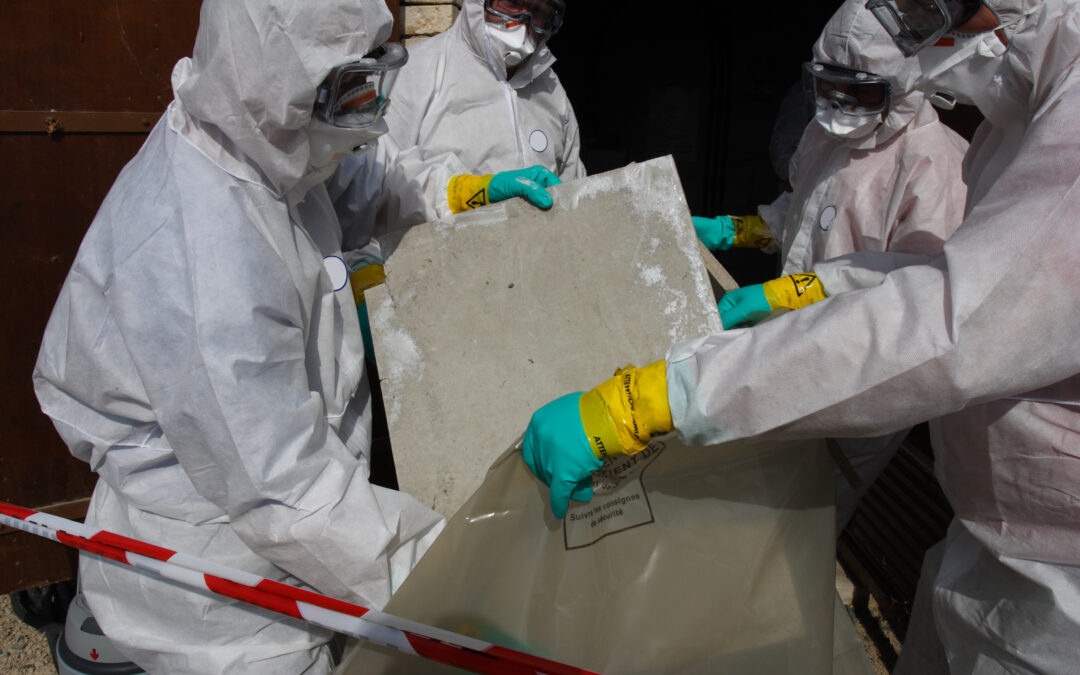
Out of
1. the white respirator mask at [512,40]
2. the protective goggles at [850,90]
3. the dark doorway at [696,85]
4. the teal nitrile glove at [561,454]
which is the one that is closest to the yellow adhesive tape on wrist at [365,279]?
the teal nitrile glove at [561,454]

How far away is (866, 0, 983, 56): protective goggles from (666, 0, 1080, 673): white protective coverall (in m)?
0.15

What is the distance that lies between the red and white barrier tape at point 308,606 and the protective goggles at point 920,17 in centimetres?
149

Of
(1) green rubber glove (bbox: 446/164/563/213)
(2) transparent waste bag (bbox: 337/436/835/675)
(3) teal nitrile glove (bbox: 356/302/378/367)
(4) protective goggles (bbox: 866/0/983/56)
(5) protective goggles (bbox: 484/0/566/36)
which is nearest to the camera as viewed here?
(2) transparent waste bag (bbox: 337/436/835/675)

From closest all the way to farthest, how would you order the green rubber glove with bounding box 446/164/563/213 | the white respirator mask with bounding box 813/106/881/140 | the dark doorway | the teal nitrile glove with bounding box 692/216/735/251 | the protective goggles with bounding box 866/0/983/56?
the protective goggles with bounding box 866/0/983/56
the green rubber glove with bounding box 446/164/563/213
the white respirator mask with bounding box 813/106/881/140
the teal nitrile glove with bounding box 692/216/735/251
the dark doorway

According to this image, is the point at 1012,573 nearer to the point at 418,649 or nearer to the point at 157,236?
the point at 418,649

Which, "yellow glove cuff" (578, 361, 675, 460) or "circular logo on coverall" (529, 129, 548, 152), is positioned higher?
"yellow glove cuff" (578, 361, 675, 460)

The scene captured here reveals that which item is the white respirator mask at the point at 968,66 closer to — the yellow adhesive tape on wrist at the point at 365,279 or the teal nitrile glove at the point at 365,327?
the yellow adhesive tape on wrist at the point at 365,279

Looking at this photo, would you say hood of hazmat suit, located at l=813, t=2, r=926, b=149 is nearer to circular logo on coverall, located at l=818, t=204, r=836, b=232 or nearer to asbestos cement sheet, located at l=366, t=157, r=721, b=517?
circular logo on coverall, located at l=818, t=204, r=836, b=232

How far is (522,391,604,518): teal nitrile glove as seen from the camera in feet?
4.06

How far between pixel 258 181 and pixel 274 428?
48cm

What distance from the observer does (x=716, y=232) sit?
3.06 metres

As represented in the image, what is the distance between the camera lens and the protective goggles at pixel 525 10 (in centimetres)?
255

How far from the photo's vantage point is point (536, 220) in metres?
1.72

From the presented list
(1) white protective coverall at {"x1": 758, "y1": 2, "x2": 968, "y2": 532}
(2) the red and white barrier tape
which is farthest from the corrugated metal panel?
(2) the red and white barrier tape
